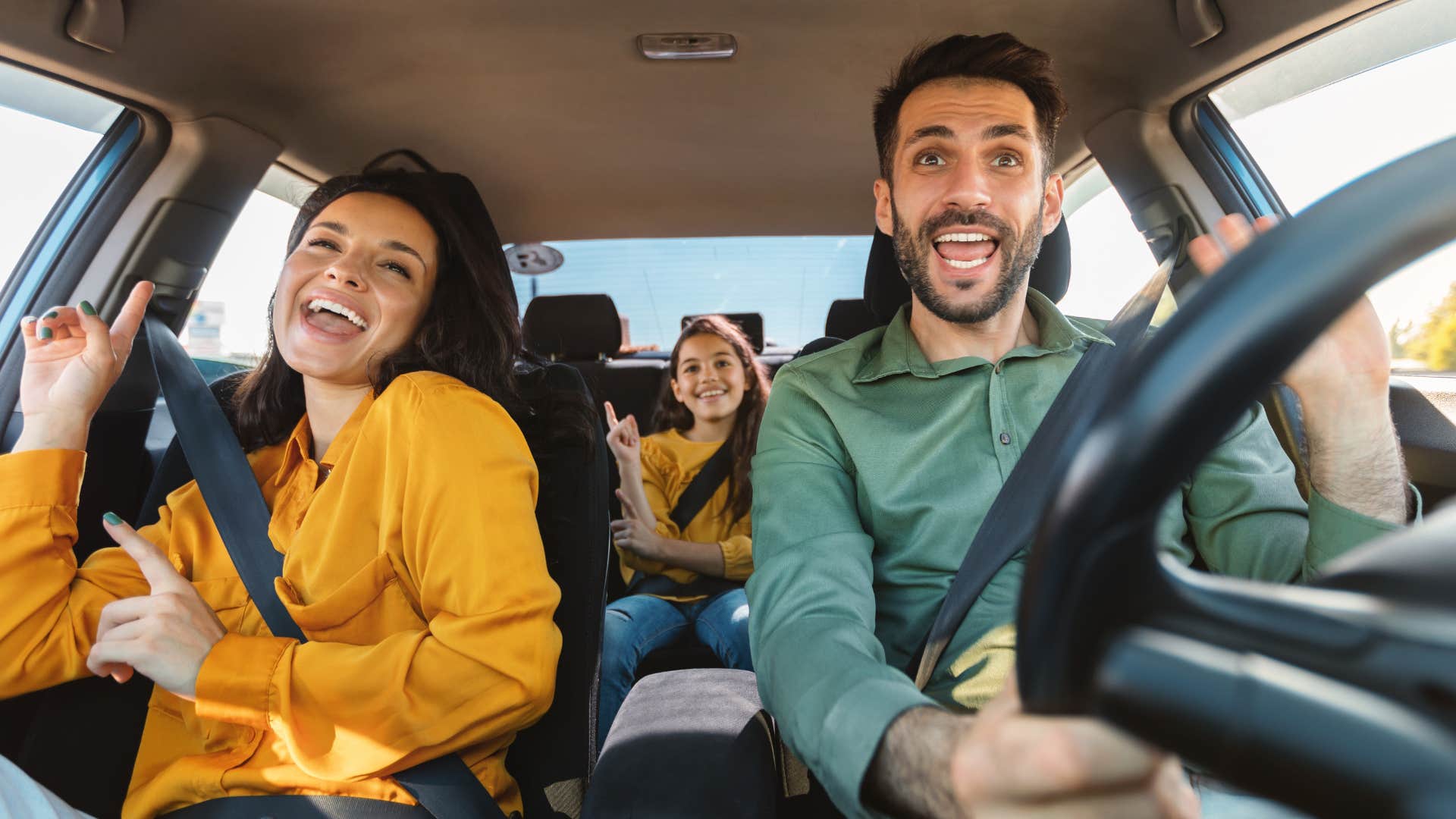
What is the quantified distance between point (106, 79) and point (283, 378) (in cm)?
71

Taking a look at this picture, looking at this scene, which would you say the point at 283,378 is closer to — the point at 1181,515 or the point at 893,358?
the point at 893,358

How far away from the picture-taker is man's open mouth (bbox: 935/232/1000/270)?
4.75 ft

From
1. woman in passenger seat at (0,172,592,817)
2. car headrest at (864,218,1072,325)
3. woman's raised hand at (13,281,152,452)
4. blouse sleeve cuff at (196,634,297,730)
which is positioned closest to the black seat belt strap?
car headrest at (864,218,1072,325)

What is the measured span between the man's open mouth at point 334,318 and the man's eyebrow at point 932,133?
1003 millimetres

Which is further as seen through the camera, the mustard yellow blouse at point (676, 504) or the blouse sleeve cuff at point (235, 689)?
the mustard yellow blouse at point (676, 504)

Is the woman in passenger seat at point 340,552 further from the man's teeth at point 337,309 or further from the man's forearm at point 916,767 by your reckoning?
the man's forearm at point 916,767

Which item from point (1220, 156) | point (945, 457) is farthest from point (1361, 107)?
point (945, 457)

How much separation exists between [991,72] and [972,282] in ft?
1.37

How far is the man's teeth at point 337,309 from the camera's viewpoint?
53.3 inches

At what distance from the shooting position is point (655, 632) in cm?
233

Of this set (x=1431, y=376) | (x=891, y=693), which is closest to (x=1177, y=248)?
(x=1431, y=376)

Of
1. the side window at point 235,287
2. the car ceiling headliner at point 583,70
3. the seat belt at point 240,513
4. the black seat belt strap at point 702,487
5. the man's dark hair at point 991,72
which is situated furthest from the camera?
the black seat belt strap at point 702,487

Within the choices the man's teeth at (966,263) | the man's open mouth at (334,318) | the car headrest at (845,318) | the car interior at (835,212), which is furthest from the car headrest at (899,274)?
the car headrest at (845,318)

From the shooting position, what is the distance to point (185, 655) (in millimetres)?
1070
